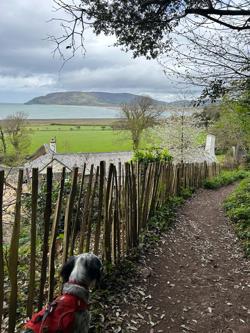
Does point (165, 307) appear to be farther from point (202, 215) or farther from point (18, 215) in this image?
point (202, 215)

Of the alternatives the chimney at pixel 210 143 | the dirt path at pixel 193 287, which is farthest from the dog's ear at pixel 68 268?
the chimney at pixel 210 143

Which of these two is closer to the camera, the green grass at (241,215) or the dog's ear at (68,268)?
the dog's ear at (68,268)

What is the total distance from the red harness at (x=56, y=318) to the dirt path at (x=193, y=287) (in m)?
1.36

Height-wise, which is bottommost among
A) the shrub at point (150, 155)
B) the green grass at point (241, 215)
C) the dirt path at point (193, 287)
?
the green grass at point (241, 215)

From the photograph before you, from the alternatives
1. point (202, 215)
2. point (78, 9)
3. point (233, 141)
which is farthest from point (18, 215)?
point (233, 141)

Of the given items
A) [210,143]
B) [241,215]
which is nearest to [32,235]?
[241,215]

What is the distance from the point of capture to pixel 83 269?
331cm

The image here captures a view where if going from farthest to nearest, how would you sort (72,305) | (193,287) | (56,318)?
(193,287)
(72,305)
(56,318)

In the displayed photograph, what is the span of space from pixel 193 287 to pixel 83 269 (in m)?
2.73

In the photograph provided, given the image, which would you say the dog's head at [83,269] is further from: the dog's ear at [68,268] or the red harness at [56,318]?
the red harness at [56,318]

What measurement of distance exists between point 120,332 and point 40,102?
15739cm

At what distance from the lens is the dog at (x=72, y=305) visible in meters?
2.77

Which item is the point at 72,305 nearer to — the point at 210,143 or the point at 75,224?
the point at 75,224

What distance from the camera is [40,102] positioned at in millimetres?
153500
